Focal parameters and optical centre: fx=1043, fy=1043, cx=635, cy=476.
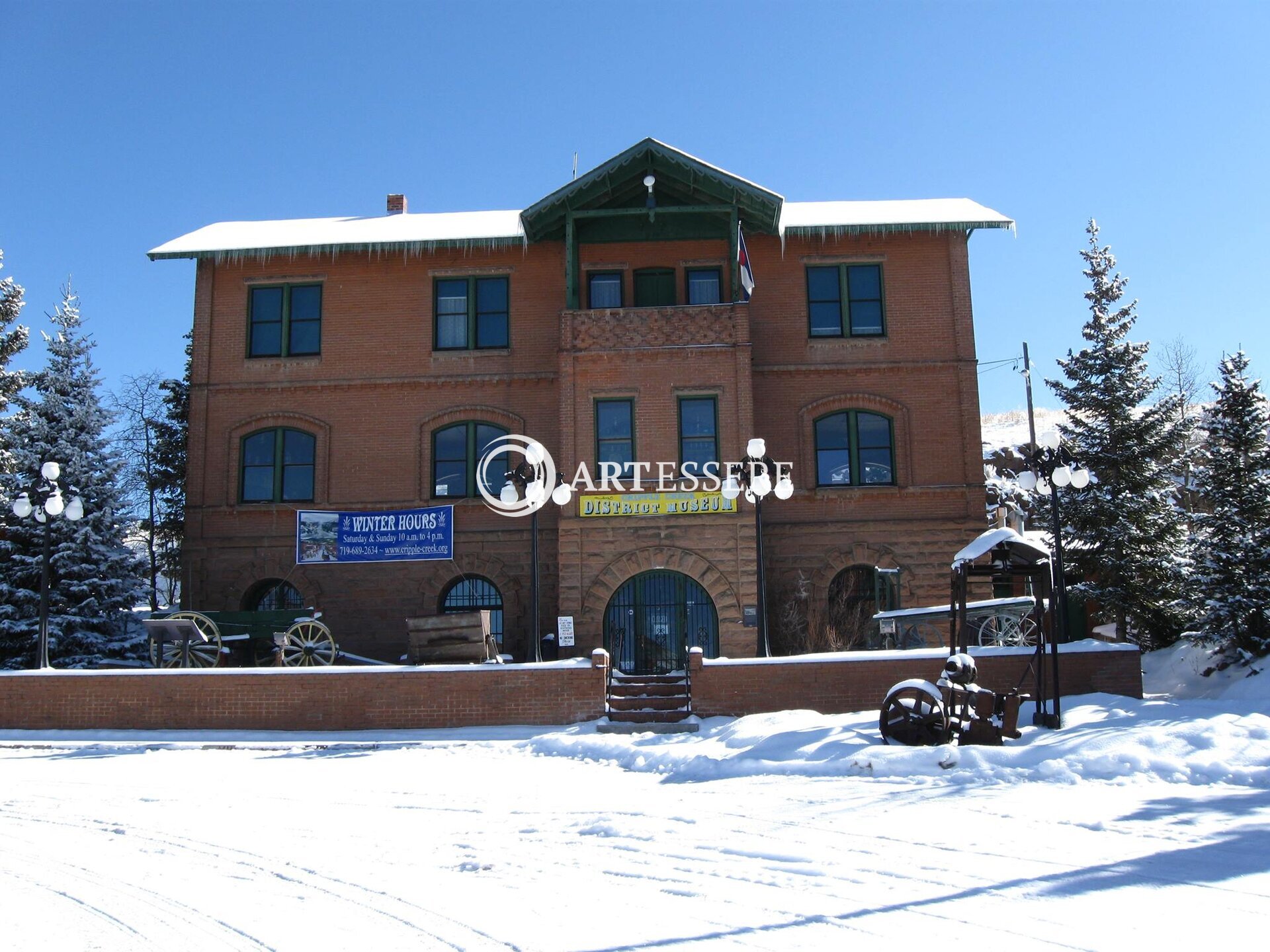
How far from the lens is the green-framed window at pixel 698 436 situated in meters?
21.4

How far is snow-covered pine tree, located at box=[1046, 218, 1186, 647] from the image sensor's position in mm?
21703

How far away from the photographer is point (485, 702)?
1681cm

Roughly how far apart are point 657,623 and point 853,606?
4351mm

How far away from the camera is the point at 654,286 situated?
23.5 m

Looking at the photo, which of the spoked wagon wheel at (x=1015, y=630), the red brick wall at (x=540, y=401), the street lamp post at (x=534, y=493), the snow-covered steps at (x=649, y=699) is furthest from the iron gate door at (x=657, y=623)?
the spoked wagon wheel at (x=1015, y=630)

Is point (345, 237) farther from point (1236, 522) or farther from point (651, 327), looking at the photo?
point (1236, 522)

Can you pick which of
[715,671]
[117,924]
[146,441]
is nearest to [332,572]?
[715,671]

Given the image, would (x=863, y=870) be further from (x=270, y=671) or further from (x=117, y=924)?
(x=270, y=671)

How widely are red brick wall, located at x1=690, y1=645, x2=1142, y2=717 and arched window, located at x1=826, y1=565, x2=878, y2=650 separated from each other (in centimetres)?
465

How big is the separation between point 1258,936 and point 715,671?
10966 millimetres

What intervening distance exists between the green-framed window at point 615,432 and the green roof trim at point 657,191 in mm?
4219

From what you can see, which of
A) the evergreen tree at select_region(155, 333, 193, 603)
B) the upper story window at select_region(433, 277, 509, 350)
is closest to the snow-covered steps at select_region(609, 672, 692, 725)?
the upper story window at select_region(433, 277, 509, 350)

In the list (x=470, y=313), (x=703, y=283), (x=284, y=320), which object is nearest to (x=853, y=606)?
(x=703, y=283)

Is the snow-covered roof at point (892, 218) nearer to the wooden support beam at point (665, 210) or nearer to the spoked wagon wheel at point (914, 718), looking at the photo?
the wooden support beam at point (665, 210)
